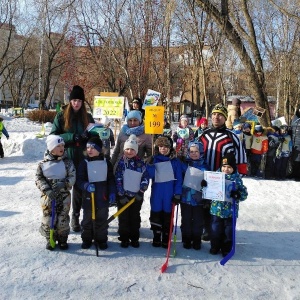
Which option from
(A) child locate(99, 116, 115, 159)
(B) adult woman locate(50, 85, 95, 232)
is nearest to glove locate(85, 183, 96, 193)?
(B) adult woman locate(50, 85, 95, 232)

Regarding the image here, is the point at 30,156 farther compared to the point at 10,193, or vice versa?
the point at 30,156

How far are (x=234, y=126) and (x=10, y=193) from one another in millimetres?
5654

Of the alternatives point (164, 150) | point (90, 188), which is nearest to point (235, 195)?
point (164, 150)

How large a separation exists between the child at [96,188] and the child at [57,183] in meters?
0.16

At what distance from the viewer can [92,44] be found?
2106 cm

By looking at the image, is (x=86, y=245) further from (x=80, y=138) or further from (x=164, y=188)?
(x=80, y=138)

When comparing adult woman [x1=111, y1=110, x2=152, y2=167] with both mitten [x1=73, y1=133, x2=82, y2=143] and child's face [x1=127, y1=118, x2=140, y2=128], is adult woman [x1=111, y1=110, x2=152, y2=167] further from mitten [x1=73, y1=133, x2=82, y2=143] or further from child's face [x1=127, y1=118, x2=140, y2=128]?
mitten [x1=73, y1=133, x2=82, y2=143]

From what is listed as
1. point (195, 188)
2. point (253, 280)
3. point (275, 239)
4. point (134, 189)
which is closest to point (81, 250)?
point (134, 189)

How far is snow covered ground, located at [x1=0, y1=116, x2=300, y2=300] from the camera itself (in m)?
3.25

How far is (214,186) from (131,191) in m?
1.01

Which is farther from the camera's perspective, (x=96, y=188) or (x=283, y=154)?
(x=283, y=154)

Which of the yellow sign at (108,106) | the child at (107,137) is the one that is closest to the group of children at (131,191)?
the child at (107,137)

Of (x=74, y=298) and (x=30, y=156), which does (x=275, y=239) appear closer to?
(x=74, y=298)

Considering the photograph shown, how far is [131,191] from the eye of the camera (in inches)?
162
